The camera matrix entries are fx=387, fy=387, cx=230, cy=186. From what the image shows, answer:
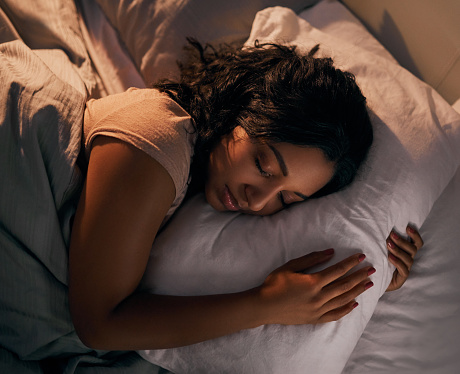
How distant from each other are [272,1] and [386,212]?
82 centimetres

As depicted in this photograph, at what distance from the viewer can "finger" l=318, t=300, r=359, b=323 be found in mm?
907

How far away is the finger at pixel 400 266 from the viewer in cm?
102

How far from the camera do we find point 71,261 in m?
0.85

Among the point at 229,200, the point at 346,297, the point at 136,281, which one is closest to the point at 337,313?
the point at 346,297

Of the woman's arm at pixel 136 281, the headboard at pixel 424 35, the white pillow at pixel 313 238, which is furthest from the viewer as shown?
the headboard at pixel 424 35

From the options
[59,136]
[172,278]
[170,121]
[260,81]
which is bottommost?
[172,278]

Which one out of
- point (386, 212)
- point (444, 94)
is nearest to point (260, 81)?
point (386, 212)

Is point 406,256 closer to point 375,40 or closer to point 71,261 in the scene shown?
point 375,40

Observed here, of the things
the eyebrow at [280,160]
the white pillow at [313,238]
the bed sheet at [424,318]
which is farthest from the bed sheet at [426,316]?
the eyebrow at [280,160]

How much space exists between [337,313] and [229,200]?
373 millimetres

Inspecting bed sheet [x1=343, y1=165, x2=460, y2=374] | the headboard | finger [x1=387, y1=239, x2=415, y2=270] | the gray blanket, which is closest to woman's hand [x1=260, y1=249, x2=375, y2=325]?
finger [x1=387, y1=239, x2=415, y2=270]

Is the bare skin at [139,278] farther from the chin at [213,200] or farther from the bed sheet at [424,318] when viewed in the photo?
the bed sheet at [424,318]

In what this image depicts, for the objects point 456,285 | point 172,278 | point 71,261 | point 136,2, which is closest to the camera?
point 71,261

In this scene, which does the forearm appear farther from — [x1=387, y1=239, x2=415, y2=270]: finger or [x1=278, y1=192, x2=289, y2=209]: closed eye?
[x1=387, y1=239, x2=415, y2=270]: finger
